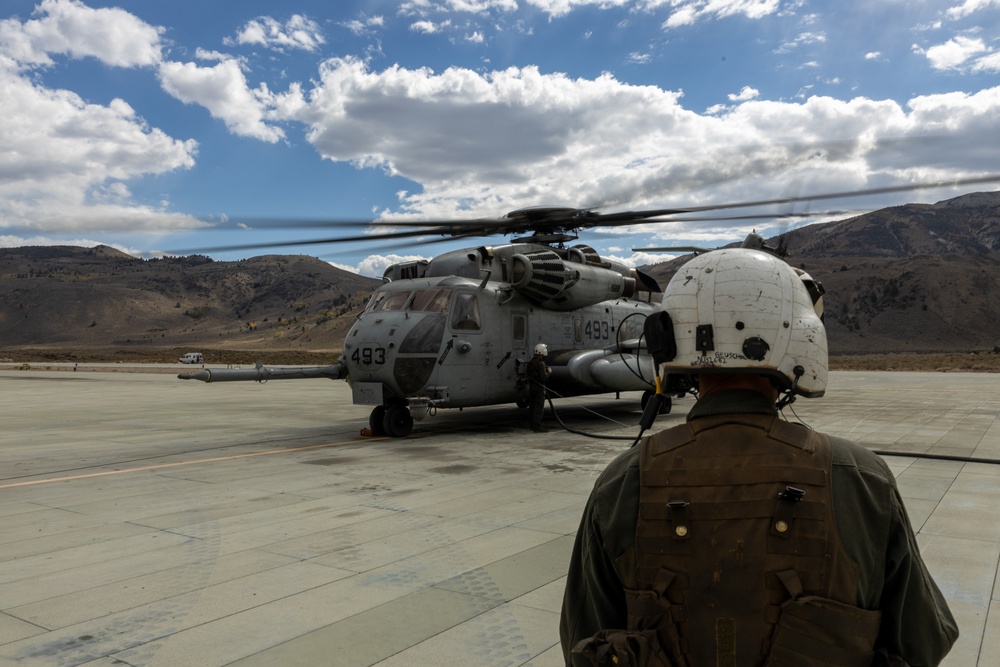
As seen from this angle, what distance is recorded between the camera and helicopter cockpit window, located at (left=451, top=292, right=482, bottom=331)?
12086 millimetres

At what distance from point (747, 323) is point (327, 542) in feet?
14.7

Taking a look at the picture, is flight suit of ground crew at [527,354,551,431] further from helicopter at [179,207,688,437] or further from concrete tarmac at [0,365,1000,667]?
concrete tarmac at [0,365,1000,667]

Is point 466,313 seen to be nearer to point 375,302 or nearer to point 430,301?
point 430,301

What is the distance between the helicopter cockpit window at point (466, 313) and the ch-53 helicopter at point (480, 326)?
18mm

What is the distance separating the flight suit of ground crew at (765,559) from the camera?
174 cm

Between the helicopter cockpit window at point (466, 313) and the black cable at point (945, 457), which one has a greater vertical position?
the helicopter cockpit window at point (466, 313)

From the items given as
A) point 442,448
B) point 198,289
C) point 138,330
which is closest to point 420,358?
point 442,448

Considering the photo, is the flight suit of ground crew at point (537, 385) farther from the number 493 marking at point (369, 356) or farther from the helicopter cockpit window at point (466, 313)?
the number 493 marking at point (369, 356)

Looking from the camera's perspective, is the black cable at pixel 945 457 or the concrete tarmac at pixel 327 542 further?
the black cable at pixel 945 457

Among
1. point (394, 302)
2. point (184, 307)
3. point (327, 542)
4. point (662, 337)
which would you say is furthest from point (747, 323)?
point (184, 307)

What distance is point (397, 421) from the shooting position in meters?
12.0

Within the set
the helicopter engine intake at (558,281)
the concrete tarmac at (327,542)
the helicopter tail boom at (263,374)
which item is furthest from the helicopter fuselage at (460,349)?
the concrete tarmac at (327,542)

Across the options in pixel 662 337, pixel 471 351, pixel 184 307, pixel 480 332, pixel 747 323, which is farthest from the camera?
pixel 184 307

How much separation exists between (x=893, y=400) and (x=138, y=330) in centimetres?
12241
